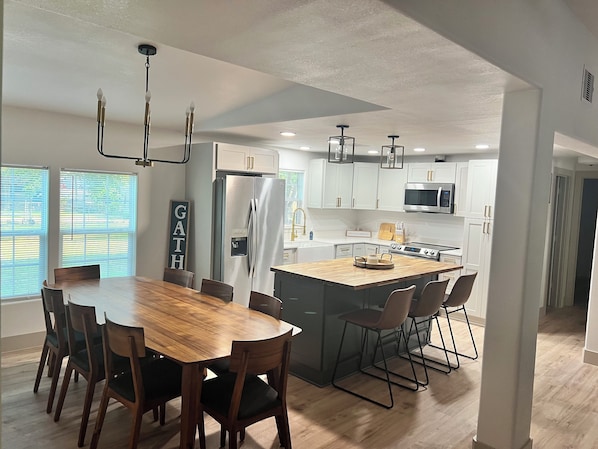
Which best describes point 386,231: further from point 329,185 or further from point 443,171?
point 443,171

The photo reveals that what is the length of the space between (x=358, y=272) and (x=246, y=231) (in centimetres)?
170

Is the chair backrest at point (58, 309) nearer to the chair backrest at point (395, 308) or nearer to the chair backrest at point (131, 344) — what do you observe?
the chair backrest at point (131, 344)

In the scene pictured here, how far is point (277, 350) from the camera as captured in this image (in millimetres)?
2348

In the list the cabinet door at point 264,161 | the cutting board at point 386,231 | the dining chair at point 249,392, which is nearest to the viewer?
the dining chair at point 249,392

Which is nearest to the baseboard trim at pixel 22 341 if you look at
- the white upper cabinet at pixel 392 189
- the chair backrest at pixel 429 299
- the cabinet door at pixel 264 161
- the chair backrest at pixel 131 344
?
the chair backrest at pixel 131 344

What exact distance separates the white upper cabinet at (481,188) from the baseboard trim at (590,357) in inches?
69.8

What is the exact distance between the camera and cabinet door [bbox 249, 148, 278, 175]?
5.36 metres

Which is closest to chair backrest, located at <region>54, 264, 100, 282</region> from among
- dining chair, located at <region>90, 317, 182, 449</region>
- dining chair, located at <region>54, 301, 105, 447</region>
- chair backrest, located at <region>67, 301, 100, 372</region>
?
dining chair, located at <region>54, 301, 105, 447</region>

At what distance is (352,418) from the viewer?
3182 millimetres

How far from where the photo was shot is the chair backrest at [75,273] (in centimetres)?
377

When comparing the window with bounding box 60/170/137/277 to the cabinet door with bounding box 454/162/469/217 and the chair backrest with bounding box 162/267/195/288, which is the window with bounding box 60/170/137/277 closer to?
the chair backrest with bounding box 162/267/195/288

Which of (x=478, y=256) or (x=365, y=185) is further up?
(x=365, y=185)

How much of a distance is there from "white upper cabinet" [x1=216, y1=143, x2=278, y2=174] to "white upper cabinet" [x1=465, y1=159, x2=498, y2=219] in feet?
8.23

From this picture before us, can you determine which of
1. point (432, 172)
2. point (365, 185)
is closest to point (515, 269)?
point (432, 172)
